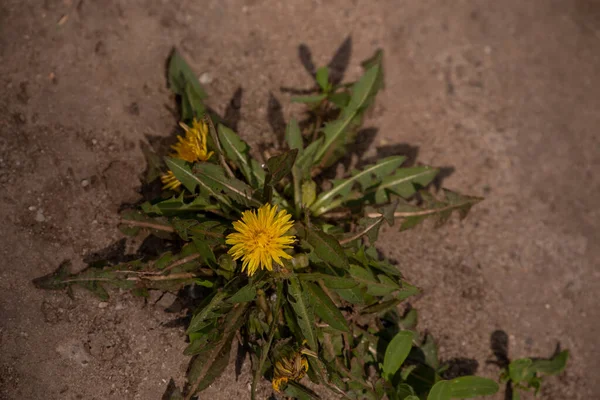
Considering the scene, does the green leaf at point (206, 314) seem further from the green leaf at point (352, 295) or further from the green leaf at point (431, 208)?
the green leaf at point (431, 208)

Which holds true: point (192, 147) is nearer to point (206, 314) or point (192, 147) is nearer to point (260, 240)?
point (260, 240)

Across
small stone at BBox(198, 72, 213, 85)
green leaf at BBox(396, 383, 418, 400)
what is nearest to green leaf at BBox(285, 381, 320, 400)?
green leaf at BBox(396, 383, 418, 400)

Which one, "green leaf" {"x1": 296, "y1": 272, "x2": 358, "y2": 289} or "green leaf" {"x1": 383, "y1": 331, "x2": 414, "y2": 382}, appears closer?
"green leaf" {"x1": 296, "y1": 272, "x2": 358, "y2": 289}

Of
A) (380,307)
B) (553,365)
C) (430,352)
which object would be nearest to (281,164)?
(380,307)

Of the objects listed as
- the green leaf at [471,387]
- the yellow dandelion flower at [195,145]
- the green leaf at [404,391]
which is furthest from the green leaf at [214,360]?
the green leaf at [471,387]

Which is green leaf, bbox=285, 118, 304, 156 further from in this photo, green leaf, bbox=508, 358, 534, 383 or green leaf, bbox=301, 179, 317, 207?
green leaf, bbox=508, 358, 534, 383

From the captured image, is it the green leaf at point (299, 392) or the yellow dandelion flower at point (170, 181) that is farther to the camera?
the yellow dandelion flower at point (170, 181)
